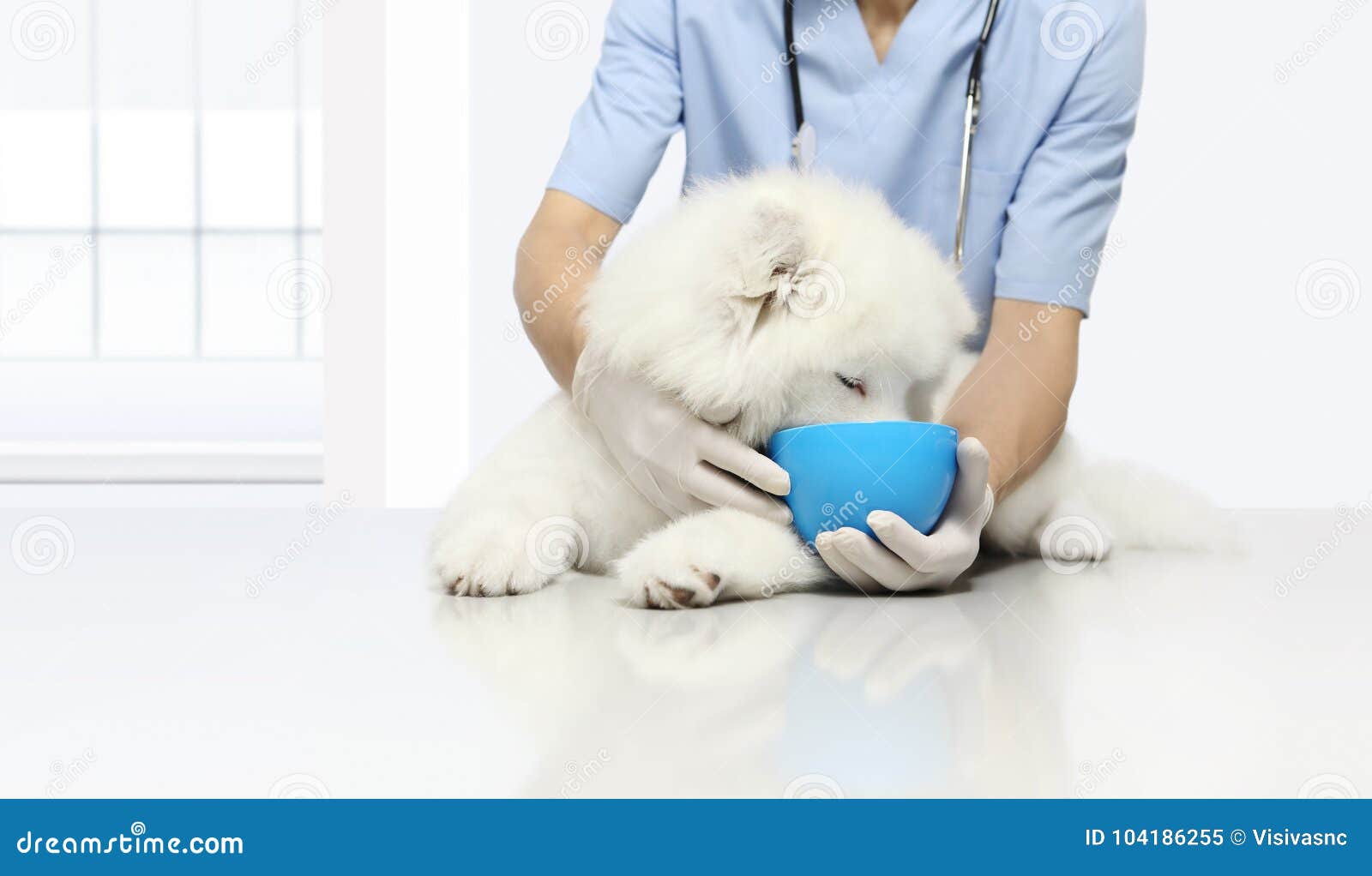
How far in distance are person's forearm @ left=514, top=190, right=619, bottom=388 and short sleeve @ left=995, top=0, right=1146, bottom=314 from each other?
87 cm

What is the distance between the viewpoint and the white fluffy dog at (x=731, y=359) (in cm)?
166

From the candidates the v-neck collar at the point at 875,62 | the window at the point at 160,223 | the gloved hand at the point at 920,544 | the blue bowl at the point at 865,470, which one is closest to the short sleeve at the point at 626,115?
the v-neck collar at the point at 875,62

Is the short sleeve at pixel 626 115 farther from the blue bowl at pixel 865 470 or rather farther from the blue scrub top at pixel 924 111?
the blue bowl at pixel 865 470

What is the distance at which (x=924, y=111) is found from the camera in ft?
8.03

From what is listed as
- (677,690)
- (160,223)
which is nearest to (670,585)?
(677,690)

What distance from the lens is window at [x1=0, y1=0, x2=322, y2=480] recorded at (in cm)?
605

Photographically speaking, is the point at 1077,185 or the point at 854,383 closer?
the point at 854,383

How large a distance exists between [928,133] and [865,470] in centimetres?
118

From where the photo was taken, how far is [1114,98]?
2385 millimetres

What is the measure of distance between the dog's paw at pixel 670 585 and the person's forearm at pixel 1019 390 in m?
0.68

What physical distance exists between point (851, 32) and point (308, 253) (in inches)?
180

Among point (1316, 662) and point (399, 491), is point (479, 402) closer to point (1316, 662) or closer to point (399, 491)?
point (399, 491)

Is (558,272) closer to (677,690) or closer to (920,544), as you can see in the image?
(920,544)

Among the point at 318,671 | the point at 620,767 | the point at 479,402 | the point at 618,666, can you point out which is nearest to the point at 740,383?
the point at 618,666
